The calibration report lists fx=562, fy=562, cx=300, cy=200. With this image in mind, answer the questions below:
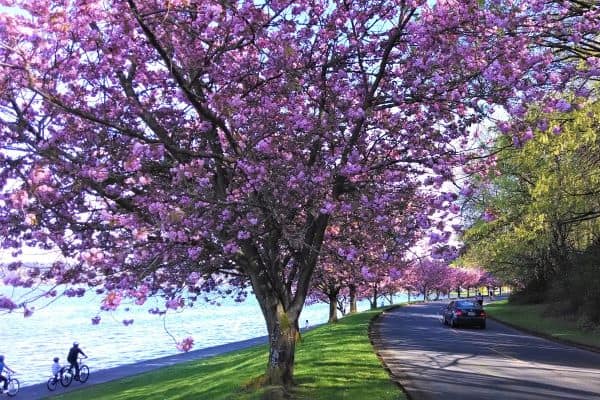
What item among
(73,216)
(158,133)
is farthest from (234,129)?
(73,216)

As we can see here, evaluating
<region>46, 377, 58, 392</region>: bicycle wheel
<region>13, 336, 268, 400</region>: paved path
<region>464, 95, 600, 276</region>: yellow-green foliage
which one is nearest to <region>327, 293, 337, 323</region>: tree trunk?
<region>13, 336, 268, 400</region>: paved path

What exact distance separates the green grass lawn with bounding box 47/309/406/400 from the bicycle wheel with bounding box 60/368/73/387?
274 cm

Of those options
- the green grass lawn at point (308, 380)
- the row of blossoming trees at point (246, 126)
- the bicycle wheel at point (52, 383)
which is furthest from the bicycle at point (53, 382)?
the row of blossoming trees at point (246, 126)

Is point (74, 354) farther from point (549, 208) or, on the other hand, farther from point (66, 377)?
point (549, 208)

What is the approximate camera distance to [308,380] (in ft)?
38.5

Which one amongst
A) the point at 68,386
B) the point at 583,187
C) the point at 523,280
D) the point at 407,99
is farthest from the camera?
the point at 523,280

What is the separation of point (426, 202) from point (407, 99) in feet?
6.18

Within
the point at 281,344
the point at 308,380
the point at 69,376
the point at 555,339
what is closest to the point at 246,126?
the point at 281,344

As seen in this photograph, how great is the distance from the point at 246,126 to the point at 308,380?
19.2 ft

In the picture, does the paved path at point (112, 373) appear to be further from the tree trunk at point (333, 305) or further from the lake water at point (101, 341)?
the tree trunk at point (333, 305)

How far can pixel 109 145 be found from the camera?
836 cm

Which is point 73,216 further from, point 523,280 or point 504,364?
point 523,280

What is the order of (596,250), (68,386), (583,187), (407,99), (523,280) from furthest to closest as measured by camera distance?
(523,280)
(596,250)
(68,386)
(583,187)
(407,99)

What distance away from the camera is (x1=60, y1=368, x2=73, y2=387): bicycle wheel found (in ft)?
85.1
